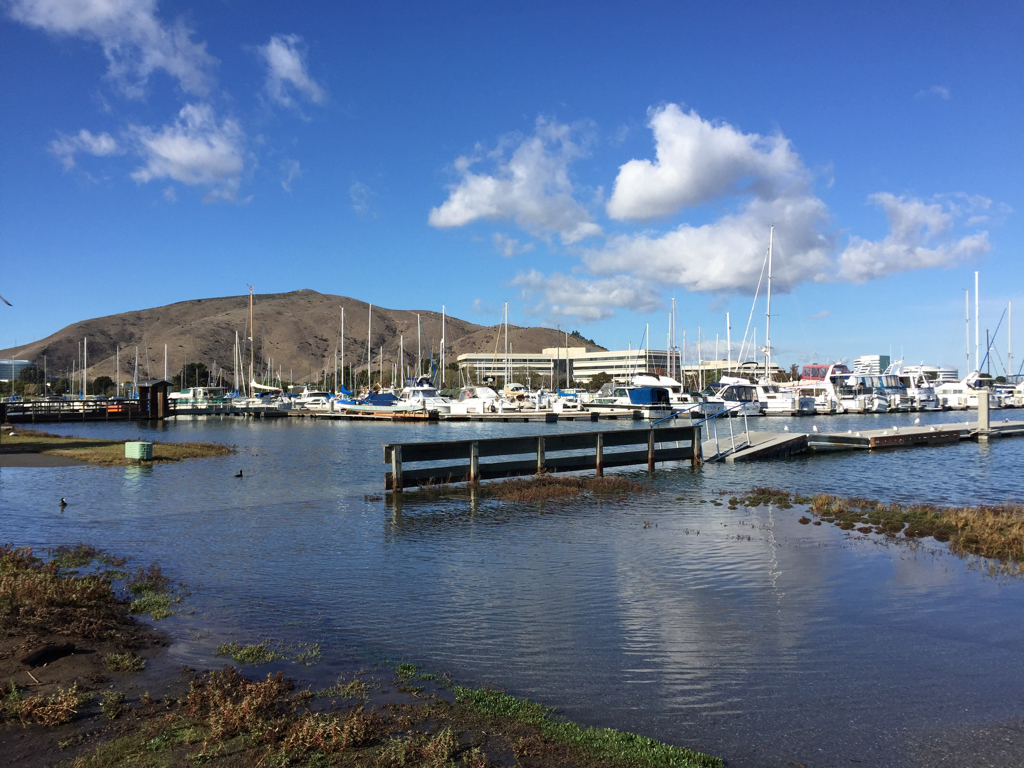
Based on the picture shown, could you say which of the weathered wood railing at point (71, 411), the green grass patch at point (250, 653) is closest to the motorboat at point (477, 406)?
the weathered wood railing at point (71, 411)

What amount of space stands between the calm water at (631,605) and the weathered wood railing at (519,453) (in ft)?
7.10

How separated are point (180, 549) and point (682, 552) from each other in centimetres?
973

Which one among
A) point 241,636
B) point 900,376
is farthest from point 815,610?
point 900,376

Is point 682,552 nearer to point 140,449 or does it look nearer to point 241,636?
point 241,636

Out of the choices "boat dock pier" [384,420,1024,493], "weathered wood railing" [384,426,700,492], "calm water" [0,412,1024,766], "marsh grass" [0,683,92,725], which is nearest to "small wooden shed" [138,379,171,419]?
"boat dock pier" [384,420,1024,493]

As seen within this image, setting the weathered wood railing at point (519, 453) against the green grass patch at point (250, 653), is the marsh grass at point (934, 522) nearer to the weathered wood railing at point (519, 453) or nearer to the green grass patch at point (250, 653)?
the weathered wood railing at point (519, 453)

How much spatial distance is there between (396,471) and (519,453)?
4.75 metres

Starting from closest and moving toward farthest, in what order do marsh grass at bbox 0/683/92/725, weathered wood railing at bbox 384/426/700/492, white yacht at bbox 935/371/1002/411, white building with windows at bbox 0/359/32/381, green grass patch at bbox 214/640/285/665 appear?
marsh grass at bbox 0/683/92/725, green grass patch at bbox 214/640/285/665, weathered wood railing at bbox 384/426/700/492, white yacht at bbox 935/371/1002/411, white building with windows at bbox 0/359/32/381

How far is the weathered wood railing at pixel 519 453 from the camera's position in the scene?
21766 mm

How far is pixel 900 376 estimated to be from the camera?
4200 inches

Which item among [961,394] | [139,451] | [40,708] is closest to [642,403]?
[961,394]

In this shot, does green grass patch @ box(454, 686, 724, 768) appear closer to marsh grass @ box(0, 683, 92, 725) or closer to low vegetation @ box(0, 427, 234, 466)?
marsh grass @ box(0, 683, 92, 725)

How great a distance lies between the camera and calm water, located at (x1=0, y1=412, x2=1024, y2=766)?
21.9ft

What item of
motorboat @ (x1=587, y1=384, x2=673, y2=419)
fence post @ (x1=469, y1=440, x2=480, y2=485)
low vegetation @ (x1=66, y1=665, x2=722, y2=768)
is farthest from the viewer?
motorboat @ (x1=587, y1=384, x2=673, y2=419)
